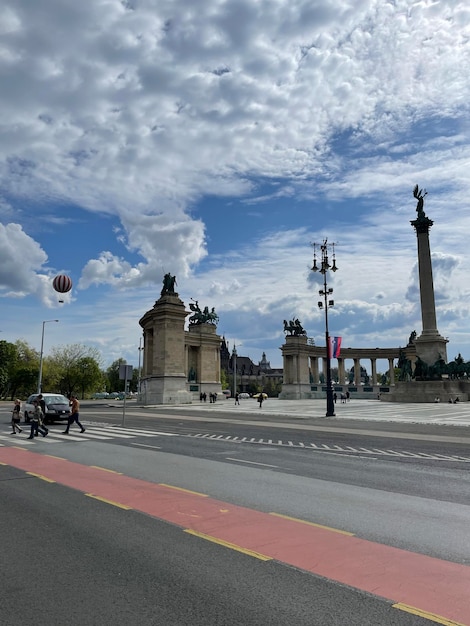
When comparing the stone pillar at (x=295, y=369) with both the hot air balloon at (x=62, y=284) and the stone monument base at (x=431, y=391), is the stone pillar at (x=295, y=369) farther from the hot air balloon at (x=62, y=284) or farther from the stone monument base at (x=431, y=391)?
the hot air balloon at (x=62, y=284)

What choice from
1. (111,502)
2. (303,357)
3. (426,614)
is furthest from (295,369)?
(426,614)

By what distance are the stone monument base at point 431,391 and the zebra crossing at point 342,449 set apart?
41833mm

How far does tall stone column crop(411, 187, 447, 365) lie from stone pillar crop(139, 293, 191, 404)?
2986 centimetres

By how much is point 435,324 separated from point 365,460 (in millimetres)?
49510

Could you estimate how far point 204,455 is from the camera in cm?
1435

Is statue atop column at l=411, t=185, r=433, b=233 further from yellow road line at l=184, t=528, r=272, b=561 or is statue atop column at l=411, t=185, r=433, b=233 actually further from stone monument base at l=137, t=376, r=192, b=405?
yellow road line at l=184, t=528, r=272, b=561

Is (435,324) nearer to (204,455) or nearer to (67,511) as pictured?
(204,455)

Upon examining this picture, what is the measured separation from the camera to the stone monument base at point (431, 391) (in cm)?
5512

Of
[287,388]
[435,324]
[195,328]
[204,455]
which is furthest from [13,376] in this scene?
[204,455]

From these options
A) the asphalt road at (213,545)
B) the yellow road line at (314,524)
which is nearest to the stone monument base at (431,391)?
the asphalt road at (213,545)

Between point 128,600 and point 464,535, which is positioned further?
point 464,535

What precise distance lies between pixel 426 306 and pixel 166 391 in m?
33.6

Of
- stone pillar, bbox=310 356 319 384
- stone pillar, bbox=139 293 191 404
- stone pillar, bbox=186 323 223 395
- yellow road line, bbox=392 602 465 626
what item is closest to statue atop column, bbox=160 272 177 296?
stone pillar, bbox=139 293 191 404

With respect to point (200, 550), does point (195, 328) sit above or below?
above
